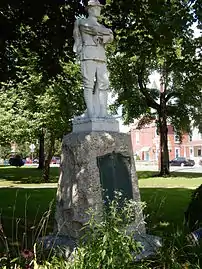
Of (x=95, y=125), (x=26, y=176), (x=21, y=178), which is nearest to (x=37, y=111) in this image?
(x=21, y=178)

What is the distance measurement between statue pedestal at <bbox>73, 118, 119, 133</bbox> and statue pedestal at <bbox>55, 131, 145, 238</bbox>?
0.12 meters

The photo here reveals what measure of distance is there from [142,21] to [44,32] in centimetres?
275

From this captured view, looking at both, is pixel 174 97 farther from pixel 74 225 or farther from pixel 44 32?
pixel 74 225

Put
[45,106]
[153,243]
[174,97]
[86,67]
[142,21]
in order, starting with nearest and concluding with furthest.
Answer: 1. [153,243]
2. [86,67]
3. [142,21]
4. [45,106]
5. [174,97]

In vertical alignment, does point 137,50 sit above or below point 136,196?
above

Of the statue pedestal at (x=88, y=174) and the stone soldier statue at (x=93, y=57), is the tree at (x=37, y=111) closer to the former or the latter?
the stone soldier statue at (x=93, y=57)

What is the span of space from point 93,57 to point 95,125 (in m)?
1.12

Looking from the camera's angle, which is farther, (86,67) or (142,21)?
(142,21)

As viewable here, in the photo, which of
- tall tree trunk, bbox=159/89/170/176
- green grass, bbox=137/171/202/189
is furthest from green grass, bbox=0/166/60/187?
tall tree trunk, bbox=159/89/170/176

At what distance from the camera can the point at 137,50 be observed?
11.8 meters

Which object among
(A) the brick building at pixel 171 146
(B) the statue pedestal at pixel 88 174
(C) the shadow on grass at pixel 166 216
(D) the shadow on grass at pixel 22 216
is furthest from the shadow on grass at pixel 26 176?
(A) the brick building at pixel 171 146

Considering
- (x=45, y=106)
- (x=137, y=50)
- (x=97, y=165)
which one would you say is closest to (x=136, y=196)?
(x=97, y=165)

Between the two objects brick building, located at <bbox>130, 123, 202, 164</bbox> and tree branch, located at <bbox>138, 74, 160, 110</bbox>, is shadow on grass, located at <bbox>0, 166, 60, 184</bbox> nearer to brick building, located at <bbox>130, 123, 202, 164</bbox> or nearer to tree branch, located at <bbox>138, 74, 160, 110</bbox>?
tree branch, located at <bbox>138, 74, 160, 110</bbox>

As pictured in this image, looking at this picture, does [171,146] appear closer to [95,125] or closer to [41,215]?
[41,215]
